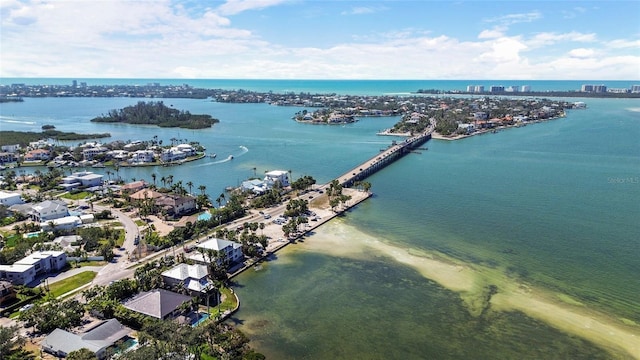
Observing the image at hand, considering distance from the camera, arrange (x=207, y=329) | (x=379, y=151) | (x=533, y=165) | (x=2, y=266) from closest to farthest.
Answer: (x=207, y=329) → (x=2, y=266) → (x=533, y=165) → (x=379, y=151)

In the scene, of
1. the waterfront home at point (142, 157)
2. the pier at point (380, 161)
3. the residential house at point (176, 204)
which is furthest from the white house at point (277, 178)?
the waterfront home at point (142, 157)

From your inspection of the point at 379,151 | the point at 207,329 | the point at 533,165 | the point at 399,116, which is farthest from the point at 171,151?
the point at 399,116

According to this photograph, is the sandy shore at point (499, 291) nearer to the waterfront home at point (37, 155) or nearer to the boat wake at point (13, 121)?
the waterfront home at point (37, 155)

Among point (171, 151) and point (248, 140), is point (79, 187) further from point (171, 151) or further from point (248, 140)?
point (248, 140)

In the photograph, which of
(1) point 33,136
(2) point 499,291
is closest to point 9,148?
(1) point 33,136

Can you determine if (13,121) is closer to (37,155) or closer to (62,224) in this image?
(37,155)

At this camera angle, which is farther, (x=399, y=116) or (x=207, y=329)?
(x=399, y=116)
